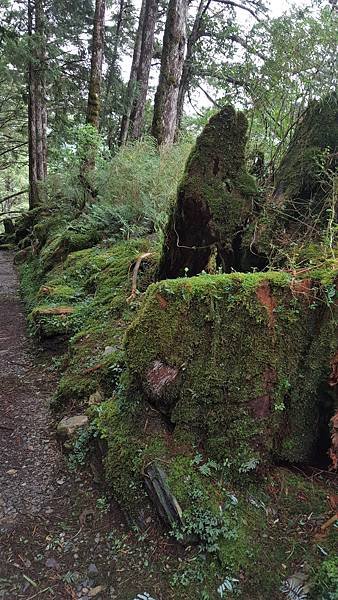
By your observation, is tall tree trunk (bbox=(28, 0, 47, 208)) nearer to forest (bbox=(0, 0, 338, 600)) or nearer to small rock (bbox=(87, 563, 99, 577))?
forest (bbox=(0, 0, 338, 600))

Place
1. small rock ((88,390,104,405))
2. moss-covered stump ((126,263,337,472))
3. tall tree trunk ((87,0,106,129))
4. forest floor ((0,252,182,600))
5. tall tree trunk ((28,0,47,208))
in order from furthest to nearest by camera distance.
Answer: tall tree trunk ((28,0,47,208)) < tall tree trunk ((87,0,106,129)) < small rock ((88,390,104,405)) < moss-covered stump ((126,263,337,472)) < forest floor ((0,252,182,600))

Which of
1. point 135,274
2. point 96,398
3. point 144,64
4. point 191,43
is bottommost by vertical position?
point 96,398

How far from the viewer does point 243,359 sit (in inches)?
110

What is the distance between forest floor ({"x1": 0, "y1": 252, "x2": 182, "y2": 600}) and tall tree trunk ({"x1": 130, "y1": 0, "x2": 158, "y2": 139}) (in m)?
11.4

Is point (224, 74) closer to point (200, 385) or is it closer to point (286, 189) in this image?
point (286, 189)

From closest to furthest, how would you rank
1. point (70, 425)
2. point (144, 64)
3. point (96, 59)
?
point (70, 425) → point (96, 59) → point (144, 64)

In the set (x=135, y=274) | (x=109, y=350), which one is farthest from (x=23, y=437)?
(x=135, y=274)

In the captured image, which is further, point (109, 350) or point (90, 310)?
point (90, 310)

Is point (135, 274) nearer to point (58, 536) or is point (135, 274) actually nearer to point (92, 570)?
point (58, 536)

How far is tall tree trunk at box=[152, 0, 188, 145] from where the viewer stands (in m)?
8.94

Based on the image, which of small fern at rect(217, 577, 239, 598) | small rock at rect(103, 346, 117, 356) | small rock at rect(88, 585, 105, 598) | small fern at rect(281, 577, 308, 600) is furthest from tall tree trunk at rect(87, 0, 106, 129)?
small fern at rect(281, 577, 308, 600)

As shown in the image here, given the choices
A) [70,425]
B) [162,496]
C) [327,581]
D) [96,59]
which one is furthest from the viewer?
[96,59]

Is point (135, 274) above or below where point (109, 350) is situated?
above

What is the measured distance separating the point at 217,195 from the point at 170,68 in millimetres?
6391
